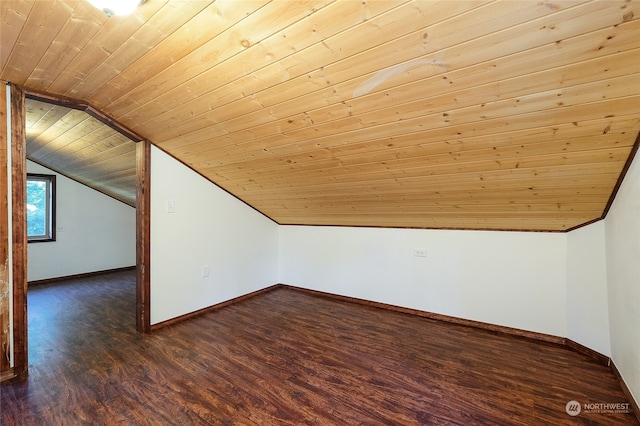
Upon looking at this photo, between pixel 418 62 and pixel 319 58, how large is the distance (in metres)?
0.48

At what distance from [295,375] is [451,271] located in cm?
202

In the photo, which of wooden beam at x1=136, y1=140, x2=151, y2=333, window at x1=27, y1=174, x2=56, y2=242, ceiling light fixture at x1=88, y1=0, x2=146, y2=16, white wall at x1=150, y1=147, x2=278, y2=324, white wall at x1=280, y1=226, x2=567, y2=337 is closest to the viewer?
ceiling light fixture at x1=88, y1=0, x2=146, y2=16

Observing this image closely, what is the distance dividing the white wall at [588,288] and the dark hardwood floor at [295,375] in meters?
0.19

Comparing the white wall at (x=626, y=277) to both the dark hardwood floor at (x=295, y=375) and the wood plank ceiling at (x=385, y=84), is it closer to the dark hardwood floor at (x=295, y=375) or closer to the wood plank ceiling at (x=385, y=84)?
the wood plank ceiling at (x=385, y=84)

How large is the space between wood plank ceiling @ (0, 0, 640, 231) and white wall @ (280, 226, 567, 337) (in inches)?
16.4

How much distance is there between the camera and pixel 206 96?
192 centimetres

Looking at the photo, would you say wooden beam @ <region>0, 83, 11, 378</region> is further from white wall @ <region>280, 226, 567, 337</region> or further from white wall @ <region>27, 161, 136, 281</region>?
white wall @ <region>27, 161, 136, 281</region>

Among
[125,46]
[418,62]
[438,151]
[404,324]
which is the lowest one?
[404,324]

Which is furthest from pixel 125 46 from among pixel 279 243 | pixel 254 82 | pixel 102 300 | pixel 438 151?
pixel 102 300

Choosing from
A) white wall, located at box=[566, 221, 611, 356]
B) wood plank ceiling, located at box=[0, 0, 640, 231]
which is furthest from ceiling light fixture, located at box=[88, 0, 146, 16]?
white wall, located at box=[566, 221, 611, 356]

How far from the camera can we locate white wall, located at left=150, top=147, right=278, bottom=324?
3008mm

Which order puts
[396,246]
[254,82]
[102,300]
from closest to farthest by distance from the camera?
1. [254,82]
2. [396,246]
3. [102,300]

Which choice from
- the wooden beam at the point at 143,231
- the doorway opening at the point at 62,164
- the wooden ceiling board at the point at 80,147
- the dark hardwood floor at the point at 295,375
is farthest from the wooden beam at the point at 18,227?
the wooden beam at the point at 143,231

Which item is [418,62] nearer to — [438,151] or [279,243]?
[438,151]
